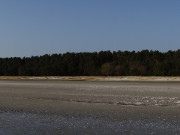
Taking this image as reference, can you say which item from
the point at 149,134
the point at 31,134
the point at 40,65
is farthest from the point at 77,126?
the point at 40,65

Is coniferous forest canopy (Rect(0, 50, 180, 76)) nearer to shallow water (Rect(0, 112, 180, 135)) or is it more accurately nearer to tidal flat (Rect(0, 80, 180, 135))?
tidal flat (Rect(0, 80, 180, 135))

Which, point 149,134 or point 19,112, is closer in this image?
point 149,134

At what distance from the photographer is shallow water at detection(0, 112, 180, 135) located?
7.50 metres

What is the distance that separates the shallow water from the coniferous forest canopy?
1084 inches

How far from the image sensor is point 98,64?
147 ft

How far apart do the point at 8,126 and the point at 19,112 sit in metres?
2.54

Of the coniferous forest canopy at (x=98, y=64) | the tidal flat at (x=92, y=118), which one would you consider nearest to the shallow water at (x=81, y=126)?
the tidal flat at (x=92, y=118)

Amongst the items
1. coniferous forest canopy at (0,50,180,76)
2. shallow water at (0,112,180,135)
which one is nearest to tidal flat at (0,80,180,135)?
shallow water at (0,112,180,135)

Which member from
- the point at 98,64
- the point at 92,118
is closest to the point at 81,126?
the point at 92,118

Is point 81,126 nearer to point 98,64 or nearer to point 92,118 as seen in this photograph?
point 92,118

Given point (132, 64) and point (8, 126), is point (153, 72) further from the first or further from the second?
point (8, 126)

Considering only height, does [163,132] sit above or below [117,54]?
below

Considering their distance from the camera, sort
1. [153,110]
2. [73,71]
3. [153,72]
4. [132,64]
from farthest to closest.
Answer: [73,71], [132,64], [153,72], [153,110]

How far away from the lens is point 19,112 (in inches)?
432
